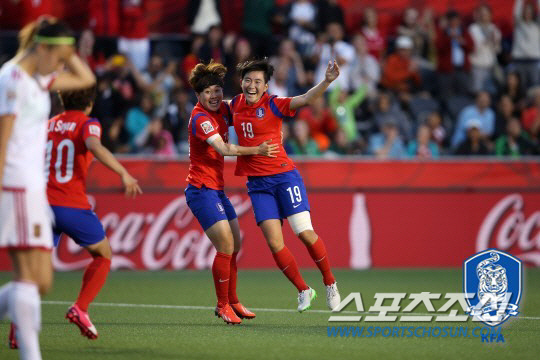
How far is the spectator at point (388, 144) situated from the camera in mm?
15641

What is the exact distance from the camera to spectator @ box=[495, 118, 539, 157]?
1579 cm

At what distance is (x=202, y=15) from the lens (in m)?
17.5

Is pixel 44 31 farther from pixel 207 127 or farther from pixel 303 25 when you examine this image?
pixel 303 25

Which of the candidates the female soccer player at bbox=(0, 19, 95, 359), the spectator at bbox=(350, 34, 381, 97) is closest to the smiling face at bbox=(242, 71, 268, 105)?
the female soccer player at bbox=(0, 19, 95, 359)

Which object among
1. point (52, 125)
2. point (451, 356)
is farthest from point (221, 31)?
point (451, 356)

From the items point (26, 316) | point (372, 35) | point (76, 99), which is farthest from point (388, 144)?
point (26, 316)

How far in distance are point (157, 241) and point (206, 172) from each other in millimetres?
5319

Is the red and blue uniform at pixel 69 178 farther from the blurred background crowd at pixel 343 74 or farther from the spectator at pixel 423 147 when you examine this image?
the spectator at pixel 423 147

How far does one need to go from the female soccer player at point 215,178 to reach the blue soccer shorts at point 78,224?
1.35m

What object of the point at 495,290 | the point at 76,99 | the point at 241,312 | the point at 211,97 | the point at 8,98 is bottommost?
the point at 241,312

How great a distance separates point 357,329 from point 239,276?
17.8ft

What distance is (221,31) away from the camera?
57.9 feet

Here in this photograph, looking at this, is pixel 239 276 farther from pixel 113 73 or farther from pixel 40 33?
pixel 40 33

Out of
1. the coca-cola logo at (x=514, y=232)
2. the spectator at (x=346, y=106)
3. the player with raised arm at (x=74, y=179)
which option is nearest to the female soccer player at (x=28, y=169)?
the player with raised arm at (x=74, y=179)
